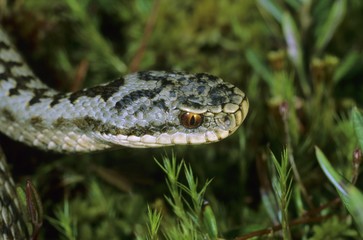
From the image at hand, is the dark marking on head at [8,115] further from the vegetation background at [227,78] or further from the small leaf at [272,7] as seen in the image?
the small leaf at [272,7]

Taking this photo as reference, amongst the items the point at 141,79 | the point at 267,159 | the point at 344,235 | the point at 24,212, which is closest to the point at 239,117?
the point at 267,159

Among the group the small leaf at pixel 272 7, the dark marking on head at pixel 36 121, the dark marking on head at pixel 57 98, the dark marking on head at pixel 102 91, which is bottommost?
the dark marking on head at pixel 36 121

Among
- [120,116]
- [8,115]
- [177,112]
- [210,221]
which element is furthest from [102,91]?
[210,221]

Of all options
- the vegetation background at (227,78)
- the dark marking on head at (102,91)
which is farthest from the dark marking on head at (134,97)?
the vegetation background at (227,78)

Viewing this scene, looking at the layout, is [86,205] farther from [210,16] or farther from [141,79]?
[210,16]

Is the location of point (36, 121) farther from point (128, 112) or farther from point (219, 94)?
point (219, 94)

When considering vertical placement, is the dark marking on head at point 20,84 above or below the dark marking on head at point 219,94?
above

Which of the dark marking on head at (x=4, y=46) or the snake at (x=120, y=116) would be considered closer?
the snake at (x=120, y=116)

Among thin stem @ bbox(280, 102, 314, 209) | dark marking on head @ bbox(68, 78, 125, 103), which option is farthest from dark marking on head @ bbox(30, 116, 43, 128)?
thin stem @ bbox(280, 102, 314, 209)
